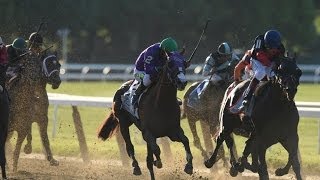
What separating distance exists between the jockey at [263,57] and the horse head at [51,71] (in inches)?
122

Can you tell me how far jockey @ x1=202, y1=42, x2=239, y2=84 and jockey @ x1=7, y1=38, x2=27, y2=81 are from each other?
2510 millimetres

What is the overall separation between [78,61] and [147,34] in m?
3.22

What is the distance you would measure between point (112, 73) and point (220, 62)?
68.9 ft

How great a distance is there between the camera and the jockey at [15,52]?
1147cm

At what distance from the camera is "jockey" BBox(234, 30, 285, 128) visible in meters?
9.42

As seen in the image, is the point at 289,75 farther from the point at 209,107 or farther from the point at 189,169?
the point at 209,107

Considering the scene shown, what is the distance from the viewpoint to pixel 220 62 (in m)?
12.4

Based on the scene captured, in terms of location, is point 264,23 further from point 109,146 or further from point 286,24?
point 109,146

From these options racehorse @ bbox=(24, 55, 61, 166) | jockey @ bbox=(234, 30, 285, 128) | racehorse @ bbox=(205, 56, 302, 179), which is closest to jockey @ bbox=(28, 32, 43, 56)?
racehorse @ bbox=(24, 55, 61, 166)

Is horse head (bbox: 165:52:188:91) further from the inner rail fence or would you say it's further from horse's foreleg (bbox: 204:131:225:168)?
the inner rail fence

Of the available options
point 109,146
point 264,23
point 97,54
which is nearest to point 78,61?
point 97,54

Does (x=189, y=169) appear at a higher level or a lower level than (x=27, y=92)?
lower

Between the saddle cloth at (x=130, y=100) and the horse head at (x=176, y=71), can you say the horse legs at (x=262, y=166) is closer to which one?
the horse head at (x=176, y=71)

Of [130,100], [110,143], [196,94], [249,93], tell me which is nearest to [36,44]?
[130,100]
